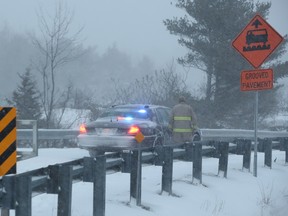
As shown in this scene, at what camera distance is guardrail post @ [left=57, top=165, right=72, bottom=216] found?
5.67 metres

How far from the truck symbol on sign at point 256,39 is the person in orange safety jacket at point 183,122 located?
2.82 m

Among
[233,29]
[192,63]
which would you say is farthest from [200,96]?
[233,29]

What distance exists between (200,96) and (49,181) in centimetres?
2816

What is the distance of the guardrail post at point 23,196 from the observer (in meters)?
4.89

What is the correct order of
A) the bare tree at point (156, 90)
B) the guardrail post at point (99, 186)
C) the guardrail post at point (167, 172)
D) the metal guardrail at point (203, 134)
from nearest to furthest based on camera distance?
the guardrail post at point (99, 186) < the guardrail post at point (167, 172) < the metal guardrail at point (203, 134) < the bare tree at point (156, 90)

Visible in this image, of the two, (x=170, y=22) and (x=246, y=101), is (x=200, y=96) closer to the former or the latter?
(x=246, y=101)

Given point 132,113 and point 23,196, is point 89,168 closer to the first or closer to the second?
point 23,196

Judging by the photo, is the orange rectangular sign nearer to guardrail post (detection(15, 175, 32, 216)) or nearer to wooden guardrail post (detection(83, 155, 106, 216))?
wooden guardrail post (detection(83, 155, 106, 216))

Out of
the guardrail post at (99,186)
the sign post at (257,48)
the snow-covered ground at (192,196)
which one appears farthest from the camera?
the sign post at (257,48)

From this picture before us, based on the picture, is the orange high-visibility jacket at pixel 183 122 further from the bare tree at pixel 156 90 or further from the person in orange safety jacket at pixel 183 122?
the bare tree at pixel 156 90

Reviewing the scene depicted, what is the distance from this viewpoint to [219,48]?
3058 centimetres

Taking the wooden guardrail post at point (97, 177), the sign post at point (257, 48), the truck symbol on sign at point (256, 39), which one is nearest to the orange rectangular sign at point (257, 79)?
the sign post at point (257, 48)

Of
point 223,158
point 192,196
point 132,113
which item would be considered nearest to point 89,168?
point 192,196

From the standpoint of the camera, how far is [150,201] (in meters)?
7.66
